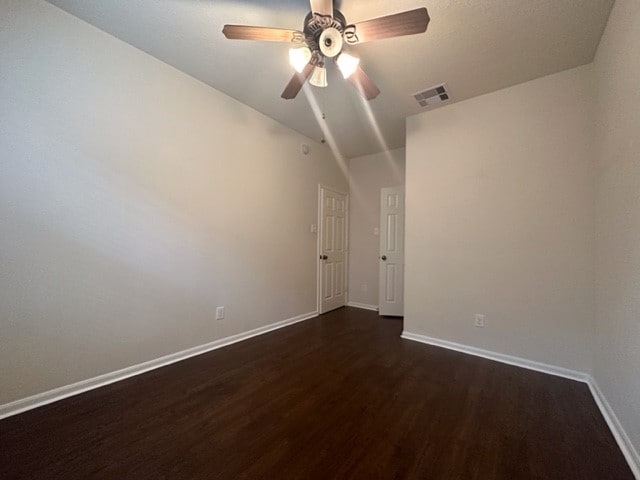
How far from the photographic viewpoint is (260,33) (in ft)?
5.26

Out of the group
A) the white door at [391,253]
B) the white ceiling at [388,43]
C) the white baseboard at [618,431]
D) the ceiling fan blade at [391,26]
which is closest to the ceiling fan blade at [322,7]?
the ceiling fan blade at [391,26]

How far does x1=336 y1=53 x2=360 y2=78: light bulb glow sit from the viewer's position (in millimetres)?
1725

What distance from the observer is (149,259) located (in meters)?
2.23

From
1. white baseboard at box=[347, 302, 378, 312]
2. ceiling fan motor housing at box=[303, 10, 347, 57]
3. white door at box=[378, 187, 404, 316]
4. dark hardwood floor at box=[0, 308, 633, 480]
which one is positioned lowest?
dark hardwood floor at box=[0, 308, 633, 480]

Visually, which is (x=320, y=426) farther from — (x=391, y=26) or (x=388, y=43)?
(x=388, y=43)

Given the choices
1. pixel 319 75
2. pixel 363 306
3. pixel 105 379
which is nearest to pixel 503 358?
pixel 363 306

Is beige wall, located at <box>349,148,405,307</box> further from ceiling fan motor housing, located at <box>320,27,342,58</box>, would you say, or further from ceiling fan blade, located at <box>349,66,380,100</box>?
ceiling fan motor housing, located at <box>320,27,342,58</box>

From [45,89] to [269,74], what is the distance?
165 centimetres

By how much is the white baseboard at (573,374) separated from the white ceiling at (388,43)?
2650mm

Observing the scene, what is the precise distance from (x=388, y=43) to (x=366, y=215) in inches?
113

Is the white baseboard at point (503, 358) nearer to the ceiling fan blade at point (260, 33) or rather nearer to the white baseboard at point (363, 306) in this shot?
the white baseboard at point (363, 306)

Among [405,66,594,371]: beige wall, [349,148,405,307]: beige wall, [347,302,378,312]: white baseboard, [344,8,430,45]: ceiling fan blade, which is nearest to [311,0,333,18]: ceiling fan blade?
[344,8,430,45]: ceiling fan blade

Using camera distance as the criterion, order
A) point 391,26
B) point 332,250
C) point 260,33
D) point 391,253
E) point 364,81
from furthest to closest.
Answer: point 332,250
point 391,253
point 364,81
point 260,33
point 391,26

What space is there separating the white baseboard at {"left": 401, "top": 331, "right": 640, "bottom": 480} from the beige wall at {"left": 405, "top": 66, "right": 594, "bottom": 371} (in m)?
0.06
